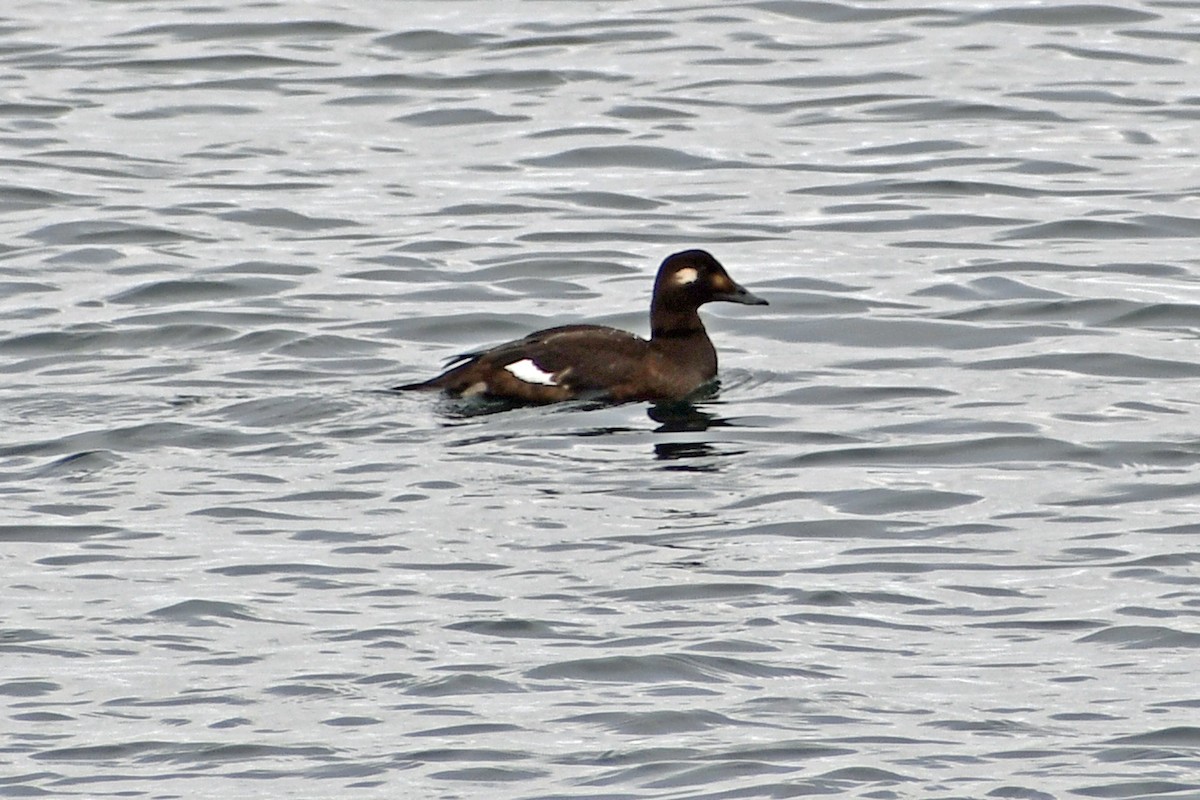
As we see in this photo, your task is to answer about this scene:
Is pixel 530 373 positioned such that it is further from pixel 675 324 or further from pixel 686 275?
pixel 686 275

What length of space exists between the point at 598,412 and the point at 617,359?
331 mm

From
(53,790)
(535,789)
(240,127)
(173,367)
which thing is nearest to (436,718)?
(535,789)

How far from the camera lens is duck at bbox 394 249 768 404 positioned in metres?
12.0

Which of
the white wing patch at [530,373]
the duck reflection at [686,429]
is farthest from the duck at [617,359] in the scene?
the duck reflection at [686,429]

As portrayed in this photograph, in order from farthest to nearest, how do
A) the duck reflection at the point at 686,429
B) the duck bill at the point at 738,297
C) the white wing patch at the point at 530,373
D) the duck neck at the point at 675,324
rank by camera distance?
the duck bill at the point at 738,297, the duck neck at the point at 675,324, the white wing patch at the point at 530,373, the duck reflection at the point at 686,429

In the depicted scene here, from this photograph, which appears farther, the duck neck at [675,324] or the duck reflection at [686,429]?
the duck neck at [675,324]

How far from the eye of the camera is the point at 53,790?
7227 millimetres

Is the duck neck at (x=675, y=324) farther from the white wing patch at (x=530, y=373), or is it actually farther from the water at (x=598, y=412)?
the white wing patch at (x=530, y=373)

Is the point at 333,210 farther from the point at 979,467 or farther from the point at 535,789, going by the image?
the point at 535,789

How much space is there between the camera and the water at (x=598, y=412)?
777 cm

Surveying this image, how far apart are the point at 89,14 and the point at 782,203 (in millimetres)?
7927

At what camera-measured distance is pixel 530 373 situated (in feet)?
39.5

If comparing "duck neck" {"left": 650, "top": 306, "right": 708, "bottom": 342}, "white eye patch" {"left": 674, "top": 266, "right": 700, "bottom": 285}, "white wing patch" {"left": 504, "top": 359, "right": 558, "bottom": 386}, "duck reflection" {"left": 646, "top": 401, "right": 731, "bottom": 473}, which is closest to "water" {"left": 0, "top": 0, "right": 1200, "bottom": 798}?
"duck reflection" {"left": 646, "top": 401, "right": 731, "bottom": 473}

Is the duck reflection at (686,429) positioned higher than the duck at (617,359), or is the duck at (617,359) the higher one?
the duck at (617,359)
